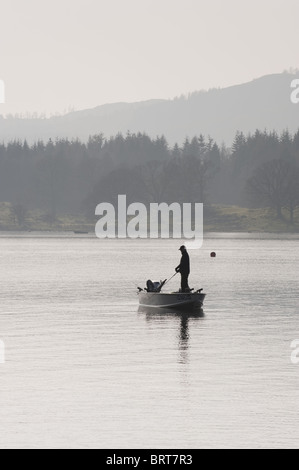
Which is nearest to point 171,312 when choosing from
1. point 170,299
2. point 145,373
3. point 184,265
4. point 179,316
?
point 170,299

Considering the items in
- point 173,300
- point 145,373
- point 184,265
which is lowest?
point 145,373

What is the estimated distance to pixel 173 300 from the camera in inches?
2172

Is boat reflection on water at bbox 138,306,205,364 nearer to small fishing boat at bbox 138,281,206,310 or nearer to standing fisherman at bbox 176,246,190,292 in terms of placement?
small fishing boat at bbox 138,281,206,310

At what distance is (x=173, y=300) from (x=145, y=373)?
805 inches

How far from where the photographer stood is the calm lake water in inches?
1031

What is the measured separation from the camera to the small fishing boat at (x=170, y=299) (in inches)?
2145

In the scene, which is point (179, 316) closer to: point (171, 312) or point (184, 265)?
point (171, 312)

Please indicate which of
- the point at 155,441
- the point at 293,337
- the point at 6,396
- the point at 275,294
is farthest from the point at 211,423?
the point at 275,294

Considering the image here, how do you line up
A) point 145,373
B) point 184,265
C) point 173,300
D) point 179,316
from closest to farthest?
point 145,373 < point 184,265 < point 179,316 < point 173,300

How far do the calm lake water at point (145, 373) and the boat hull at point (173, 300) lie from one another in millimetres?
752

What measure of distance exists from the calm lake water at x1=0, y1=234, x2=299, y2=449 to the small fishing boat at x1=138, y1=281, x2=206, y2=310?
77 cm

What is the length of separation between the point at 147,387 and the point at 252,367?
206 inches

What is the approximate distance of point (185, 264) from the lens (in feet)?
173

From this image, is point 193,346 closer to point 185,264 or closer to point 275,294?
point 185,264
